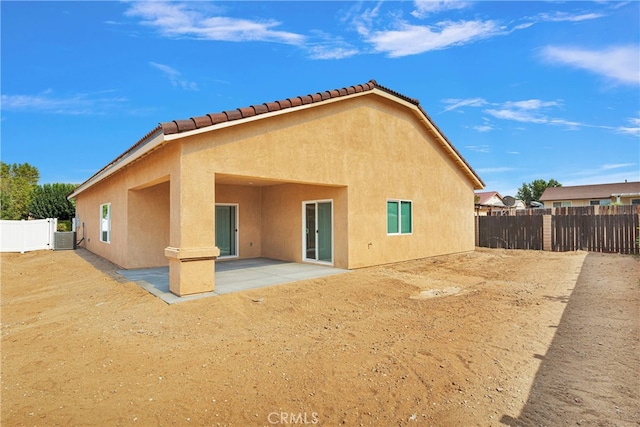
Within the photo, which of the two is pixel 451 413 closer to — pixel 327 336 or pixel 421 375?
pixel 421 375

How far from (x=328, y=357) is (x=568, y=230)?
16.9 metres

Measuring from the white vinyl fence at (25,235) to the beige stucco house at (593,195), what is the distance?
4382 centimetres

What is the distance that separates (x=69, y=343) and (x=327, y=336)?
3807mm

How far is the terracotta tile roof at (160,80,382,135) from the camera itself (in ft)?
23.1

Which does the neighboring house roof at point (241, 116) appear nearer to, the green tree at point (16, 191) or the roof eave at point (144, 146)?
the roof eave at point (144, 146)

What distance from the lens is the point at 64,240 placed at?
746 inches

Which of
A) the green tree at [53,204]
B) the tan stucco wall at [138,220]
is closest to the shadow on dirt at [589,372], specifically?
the tan stucco wall at [138,220]

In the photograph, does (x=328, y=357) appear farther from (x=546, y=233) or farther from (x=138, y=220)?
(x=546, y=233)

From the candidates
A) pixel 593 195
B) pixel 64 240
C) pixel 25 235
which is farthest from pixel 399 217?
pixel 593 195

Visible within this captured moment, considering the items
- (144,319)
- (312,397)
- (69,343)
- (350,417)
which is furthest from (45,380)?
(350,417)

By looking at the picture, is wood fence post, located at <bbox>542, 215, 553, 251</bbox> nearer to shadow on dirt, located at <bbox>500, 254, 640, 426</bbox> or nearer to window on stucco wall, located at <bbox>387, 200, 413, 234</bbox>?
window on stucco wall, located at <bbox>387, 200, 413, 234</bbox>

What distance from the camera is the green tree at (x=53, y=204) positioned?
1097 inches

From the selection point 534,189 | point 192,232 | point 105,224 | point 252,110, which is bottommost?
point 192,232

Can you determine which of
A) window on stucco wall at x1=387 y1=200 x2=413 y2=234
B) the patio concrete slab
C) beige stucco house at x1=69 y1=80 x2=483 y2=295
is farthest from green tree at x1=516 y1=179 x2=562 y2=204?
the patio concrete slab
